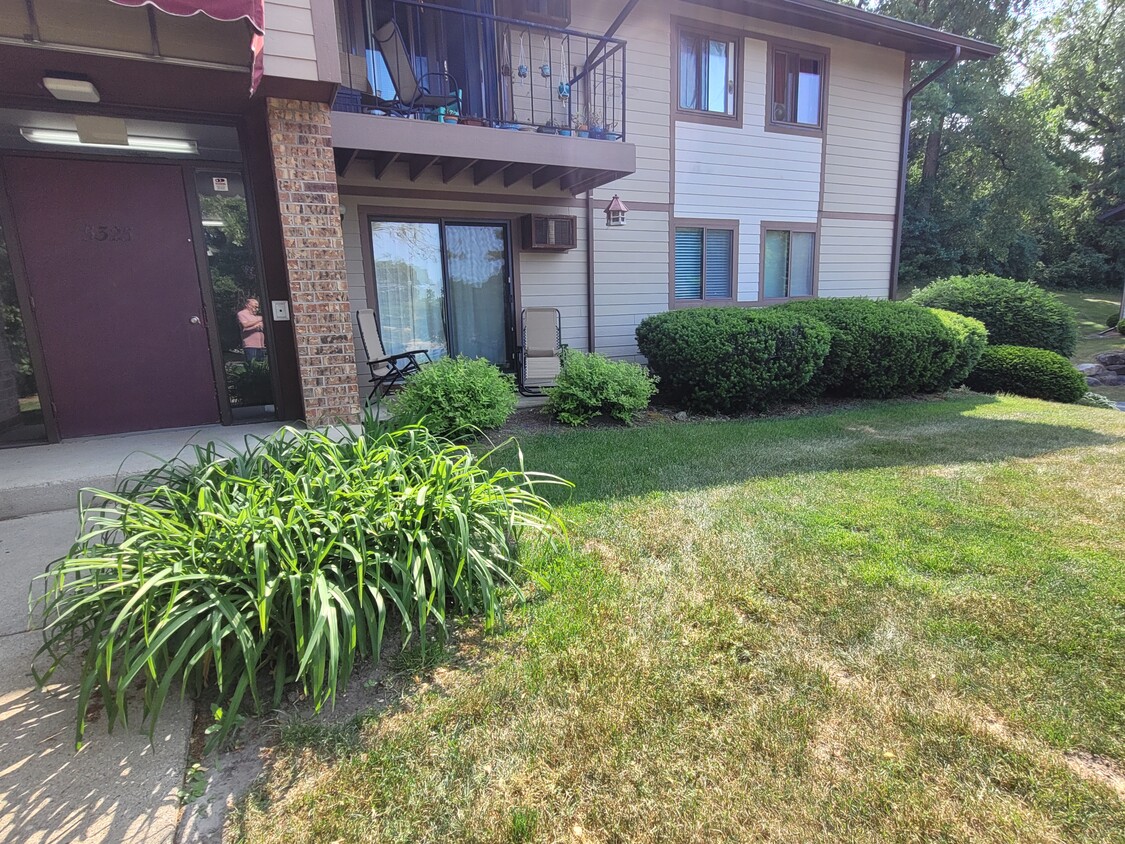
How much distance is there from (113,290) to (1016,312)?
1171 centimetres

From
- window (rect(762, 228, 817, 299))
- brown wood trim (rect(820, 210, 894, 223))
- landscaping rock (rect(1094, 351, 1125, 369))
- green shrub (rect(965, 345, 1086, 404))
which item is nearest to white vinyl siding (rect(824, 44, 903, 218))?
brown wood trim (rect(820, 210, 894, 223))

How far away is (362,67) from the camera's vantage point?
245 inches

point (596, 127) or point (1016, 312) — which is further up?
point (596, 127)

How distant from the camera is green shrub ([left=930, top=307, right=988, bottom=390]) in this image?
7.74 metres

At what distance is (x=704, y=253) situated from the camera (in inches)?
344

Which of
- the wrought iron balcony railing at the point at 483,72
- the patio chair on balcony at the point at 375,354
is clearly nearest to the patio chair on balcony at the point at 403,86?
the wrought iron balcony railing at the point at 483,72

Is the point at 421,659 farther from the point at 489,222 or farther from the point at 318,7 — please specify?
the point at 489,222

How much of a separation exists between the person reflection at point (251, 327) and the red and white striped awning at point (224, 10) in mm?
2019

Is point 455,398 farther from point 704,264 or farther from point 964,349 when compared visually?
point 964,349

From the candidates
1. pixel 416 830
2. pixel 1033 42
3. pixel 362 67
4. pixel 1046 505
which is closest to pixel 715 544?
pixel 416 830

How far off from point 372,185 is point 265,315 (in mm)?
2466

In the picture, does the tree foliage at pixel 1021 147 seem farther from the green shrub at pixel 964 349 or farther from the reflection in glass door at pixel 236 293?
the reflection in glass door at pixel 236 293

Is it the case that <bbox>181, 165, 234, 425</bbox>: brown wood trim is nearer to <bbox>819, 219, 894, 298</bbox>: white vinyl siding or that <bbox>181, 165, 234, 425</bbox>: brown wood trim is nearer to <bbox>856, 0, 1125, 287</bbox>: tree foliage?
<bbox>819, 219, 894, 298</bbox>: white vinyl siding

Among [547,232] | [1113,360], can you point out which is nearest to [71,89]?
[547,232]
